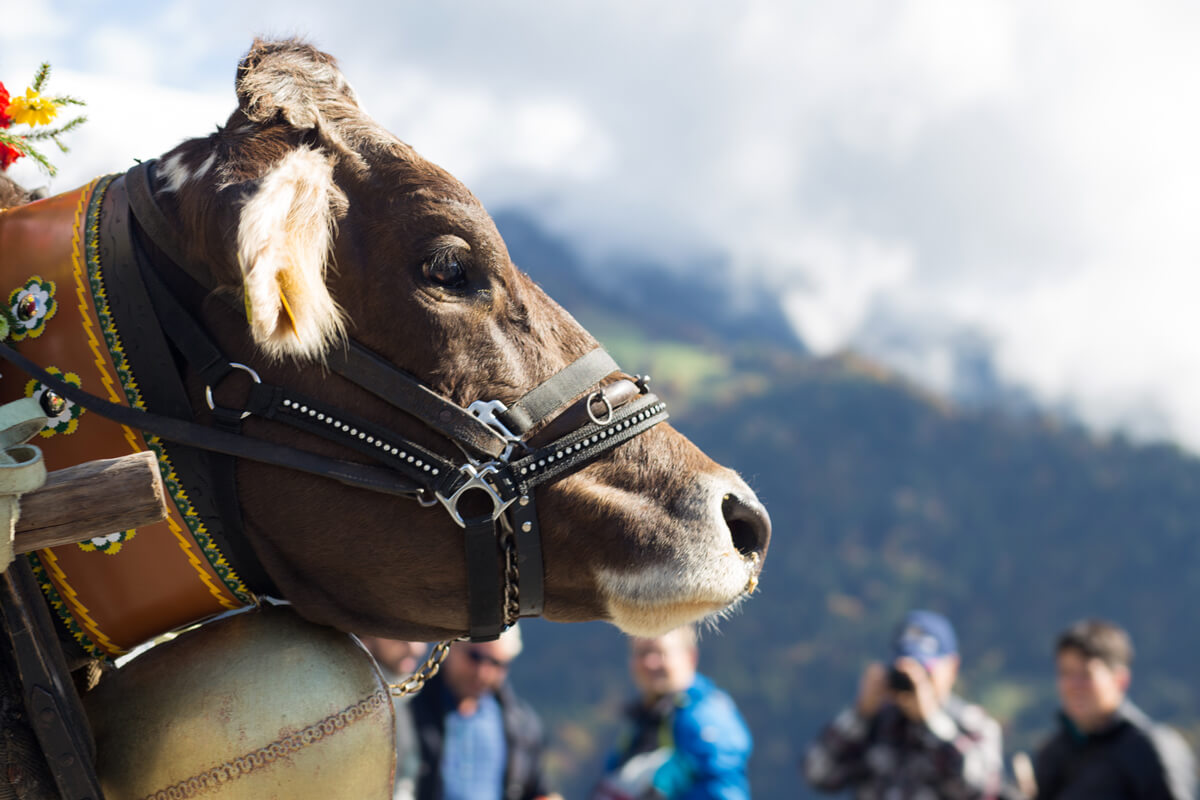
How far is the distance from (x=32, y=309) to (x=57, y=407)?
23 centimetres

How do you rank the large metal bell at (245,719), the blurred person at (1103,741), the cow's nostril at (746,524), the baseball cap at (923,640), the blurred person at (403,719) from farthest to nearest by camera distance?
the baseball cap at (923,640) → the blurred person at (403,719) → the blurred person at (1103,741) → the cow's nostril at (746,524) → the large metal bell at (245,719)

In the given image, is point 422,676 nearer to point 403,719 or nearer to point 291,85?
point 291,85

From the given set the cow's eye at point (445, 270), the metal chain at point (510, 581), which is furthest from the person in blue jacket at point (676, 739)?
the cow's eye at point (445, 270)

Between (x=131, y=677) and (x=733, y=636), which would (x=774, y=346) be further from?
(x=131, y=677)

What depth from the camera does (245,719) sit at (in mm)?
2125

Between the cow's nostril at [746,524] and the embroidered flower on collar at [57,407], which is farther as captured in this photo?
the cow's nostril at [746,524]

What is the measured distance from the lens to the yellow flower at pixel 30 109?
2434 millimetres

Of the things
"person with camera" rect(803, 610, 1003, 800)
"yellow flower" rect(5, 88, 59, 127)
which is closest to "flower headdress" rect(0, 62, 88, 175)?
"yellow flower" rect(5, 88, 59, 127)

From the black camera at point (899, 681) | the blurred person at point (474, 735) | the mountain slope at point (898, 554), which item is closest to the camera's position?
the blurred person at point (474, 735)

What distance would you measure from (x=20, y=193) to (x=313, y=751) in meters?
1.61

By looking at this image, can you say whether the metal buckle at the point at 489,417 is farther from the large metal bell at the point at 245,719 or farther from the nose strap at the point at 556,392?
the large metal bell at the point at 245,719

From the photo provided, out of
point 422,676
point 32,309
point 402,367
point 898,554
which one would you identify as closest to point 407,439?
point 402,367

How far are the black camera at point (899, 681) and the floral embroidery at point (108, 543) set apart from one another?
13.7 ft

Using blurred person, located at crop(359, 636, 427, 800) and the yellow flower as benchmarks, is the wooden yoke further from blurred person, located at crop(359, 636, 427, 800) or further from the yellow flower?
blurred person, located at crop(359, 636, 427, 800)
